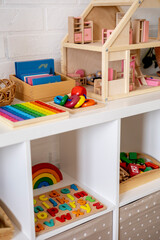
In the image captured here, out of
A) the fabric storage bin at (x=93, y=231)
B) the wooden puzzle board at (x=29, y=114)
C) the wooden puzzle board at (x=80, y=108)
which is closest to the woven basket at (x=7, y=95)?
the wooden puzzle board at (x=29, y=114)

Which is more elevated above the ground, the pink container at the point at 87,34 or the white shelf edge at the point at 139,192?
the pink container at the point at 87,34

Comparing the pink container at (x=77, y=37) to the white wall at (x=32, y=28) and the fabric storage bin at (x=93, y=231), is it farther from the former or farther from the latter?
the fabric storage bin at (x=93, y=231)

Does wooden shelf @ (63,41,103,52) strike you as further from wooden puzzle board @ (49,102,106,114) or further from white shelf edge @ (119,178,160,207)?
white shelf edge @ (119,178,160,207)

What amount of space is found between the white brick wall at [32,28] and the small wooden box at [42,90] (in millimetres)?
141

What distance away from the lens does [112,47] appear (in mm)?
1208

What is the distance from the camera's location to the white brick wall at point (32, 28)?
134cm

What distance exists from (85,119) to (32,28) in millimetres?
567

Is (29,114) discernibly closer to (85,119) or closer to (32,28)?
(85,119)

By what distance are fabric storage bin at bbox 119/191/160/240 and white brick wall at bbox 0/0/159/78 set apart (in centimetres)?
71

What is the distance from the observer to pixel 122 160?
5.27 ft

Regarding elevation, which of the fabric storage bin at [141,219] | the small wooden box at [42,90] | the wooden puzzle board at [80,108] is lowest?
the fabric storage bin at [141,219]

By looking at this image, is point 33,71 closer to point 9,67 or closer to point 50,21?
point 9,67

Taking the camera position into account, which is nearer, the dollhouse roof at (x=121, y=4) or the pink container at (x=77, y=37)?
the dollhouse roof at (x=121, y=4)

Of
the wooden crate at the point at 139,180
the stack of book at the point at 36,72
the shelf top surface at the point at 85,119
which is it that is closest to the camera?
the shelf top surface at the point at 85,119
